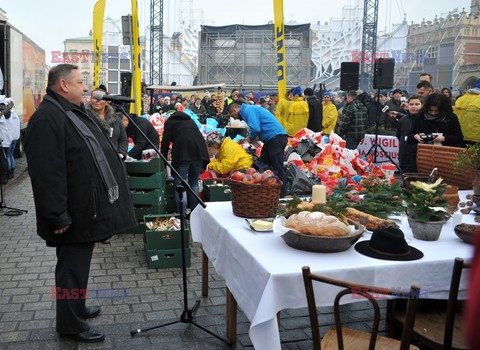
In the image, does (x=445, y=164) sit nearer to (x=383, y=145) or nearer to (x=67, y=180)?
(x=67, y=180)

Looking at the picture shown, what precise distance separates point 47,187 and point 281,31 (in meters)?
9.94

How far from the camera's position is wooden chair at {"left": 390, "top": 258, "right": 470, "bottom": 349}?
7.64 feet

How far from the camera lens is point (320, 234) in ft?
9.13

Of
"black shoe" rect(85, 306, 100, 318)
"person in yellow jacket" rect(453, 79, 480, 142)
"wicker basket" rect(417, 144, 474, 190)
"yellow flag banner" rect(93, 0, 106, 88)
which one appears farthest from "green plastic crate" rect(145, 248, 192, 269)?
"yellow flag banner" rect(93, 0, 106, 88)

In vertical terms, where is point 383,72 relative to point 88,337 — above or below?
above

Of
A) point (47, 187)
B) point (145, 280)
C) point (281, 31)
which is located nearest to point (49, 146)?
point (47, 187)

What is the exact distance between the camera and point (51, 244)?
3.53 meters

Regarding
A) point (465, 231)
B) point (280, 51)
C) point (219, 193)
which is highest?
point (280, 51)

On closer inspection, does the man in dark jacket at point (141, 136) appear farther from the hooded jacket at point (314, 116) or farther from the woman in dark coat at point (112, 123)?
the hooded jacket at point (314, 116)

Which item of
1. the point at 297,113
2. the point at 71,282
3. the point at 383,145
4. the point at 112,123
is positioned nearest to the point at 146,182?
the point at 112,123

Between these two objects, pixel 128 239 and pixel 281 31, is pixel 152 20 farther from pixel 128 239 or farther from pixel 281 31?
pixel 128 239

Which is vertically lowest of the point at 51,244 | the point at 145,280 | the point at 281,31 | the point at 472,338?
the point at 145,280

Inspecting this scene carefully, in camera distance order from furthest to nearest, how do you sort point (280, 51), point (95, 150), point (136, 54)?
point (280, 51) < point (136, 54) < point (95, 150)

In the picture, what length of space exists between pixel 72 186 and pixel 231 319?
56.2 inches
